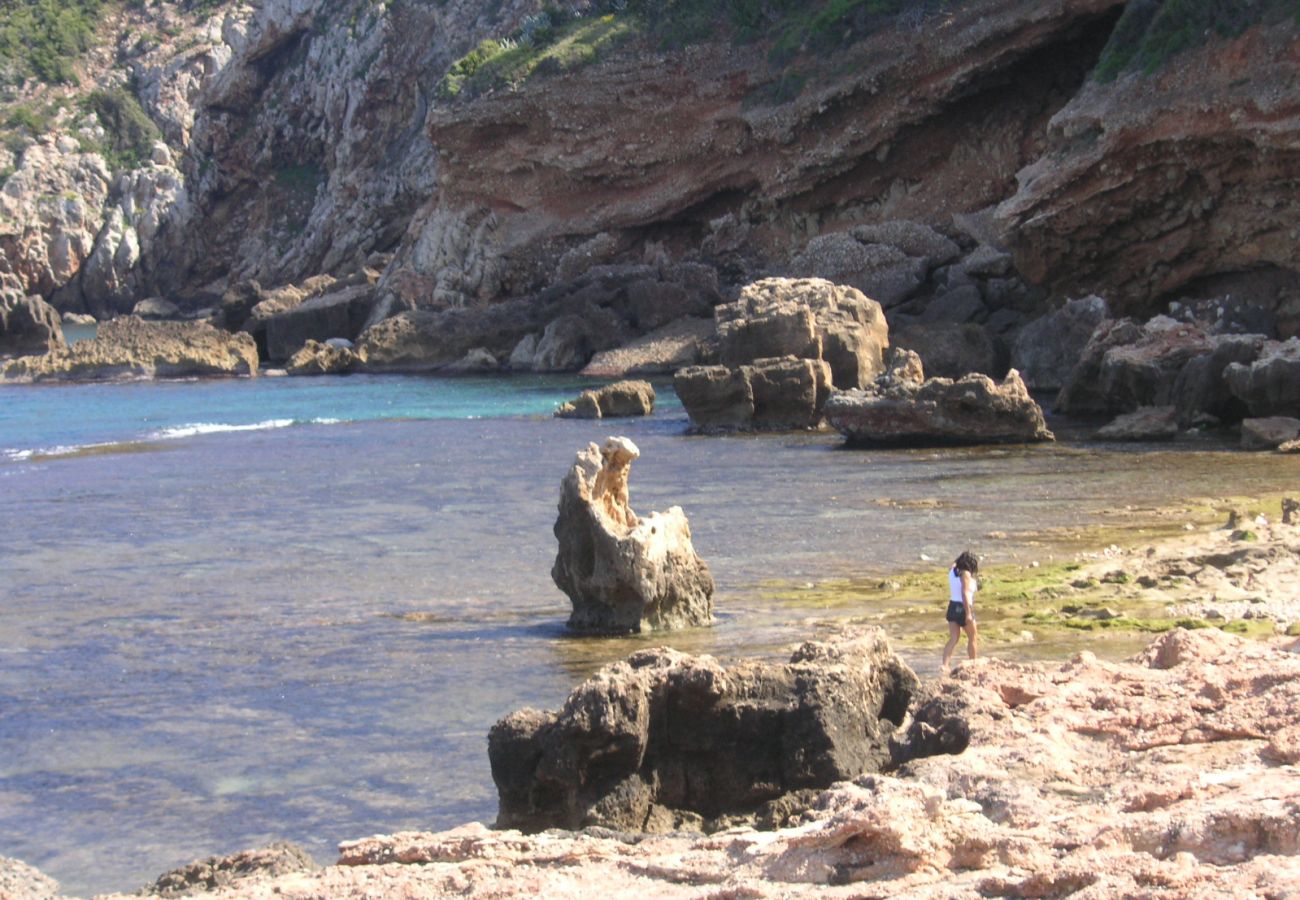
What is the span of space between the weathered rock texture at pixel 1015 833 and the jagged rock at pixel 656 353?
32.7 meters

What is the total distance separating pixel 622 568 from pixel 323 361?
37.9 meters

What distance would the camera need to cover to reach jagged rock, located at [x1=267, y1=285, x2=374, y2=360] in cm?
5344

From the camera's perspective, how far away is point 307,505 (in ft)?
66.8

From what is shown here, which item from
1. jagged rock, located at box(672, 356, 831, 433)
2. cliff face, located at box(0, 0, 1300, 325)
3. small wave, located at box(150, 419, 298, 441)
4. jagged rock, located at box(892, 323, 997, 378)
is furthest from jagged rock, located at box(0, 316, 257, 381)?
jagged rock, located at box(672, 356, 831, 433)

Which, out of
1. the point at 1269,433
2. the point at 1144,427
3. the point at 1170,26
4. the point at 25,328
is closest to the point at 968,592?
the point at 1269,433

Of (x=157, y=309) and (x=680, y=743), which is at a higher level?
(x=157, y=309)

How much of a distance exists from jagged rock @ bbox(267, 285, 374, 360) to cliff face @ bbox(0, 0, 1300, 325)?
1608mm

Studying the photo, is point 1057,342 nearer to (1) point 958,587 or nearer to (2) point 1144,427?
(2) point 1144,427

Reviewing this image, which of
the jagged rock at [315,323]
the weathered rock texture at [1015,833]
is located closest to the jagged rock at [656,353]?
the jagged rock at [315,323]

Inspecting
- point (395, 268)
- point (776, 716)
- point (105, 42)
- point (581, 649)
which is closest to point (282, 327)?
point (395, 268)

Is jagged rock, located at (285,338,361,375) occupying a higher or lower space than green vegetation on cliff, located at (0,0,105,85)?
lower

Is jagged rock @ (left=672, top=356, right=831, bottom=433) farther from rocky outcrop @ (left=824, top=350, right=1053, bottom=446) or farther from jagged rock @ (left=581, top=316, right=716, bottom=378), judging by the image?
jagged rock @ (left=581, top=316, right=716, bottom=378)

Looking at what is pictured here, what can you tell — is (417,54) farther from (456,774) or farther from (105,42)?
(456,774)

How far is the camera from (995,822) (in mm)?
5637
